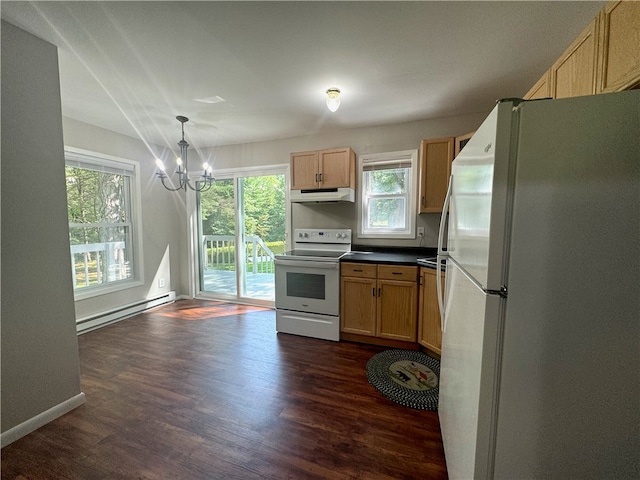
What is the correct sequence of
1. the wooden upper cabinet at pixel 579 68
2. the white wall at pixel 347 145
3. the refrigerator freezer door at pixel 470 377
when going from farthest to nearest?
the white wall at pixel 347 145, the wooden upper cabinet at pixel 579 68, the refrigerator freezer door at pixel 470 377

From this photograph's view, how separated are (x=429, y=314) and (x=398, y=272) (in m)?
0.48

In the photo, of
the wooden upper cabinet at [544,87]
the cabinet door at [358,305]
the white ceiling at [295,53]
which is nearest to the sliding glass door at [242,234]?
the white ceiling at [295,53]

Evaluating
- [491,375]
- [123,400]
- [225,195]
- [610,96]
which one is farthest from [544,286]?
[225,195]

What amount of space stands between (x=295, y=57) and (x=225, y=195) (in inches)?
109

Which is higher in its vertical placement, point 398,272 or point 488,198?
point 488,198

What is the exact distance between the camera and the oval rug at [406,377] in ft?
6.15

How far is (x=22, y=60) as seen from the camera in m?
1.54

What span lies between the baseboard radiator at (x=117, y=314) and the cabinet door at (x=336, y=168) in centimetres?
309

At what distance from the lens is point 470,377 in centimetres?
97

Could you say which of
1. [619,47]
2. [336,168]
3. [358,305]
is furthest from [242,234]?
[619,47]

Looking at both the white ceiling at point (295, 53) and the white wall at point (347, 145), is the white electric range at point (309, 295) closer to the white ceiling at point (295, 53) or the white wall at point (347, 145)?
the white wall at point (347, 145)

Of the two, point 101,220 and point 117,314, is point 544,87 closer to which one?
point 101,220

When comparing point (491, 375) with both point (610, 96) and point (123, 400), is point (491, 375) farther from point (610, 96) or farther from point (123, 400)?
point (123, 400)

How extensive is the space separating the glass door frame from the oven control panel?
8.4 inches
